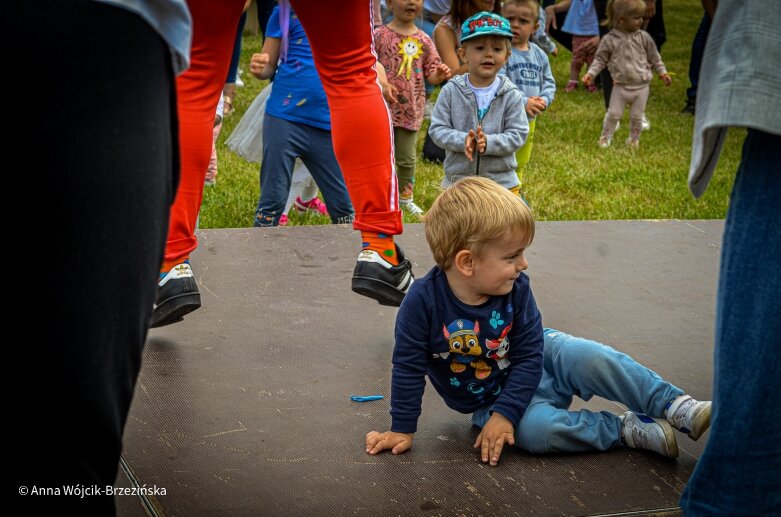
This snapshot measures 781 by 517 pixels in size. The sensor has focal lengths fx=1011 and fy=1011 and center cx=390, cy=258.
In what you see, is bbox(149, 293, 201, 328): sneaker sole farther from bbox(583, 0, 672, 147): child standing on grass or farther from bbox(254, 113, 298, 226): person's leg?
bbox(583, 0, 672, 147): child standing on grass

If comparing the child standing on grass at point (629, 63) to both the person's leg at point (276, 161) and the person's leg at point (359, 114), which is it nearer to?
the person's leg at point (276, 161)

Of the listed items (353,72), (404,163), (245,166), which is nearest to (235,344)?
(353,72)

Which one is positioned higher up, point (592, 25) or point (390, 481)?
point (592, 25)

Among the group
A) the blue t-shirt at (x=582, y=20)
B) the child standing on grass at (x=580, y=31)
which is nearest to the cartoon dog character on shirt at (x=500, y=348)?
the child standing on grass at (x=580, y=31)

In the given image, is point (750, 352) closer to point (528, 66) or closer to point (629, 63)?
point (528, 66)

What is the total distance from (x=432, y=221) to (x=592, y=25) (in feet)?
32.6

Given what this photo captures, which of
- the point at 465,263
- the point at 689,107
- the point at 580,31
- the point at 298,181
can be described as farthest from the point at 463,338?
the point at 580,31

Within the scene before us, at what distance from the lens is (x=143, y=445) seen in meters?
2.35

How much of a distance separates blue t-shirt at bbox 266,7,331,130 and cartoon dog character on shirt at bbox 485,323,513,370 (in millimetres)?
2592

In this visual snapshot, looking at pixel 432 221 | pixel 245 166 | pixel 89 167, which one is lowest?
pixel 245 166

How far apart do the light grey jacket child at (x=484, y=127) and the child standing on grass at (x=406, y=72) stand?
58.3 inches

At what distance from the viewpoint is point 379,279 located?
9.53ft

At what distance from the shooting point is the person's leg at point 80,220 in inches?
47.6

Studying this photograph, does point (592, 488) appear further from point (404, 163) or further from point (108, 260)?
point (404, 163)
